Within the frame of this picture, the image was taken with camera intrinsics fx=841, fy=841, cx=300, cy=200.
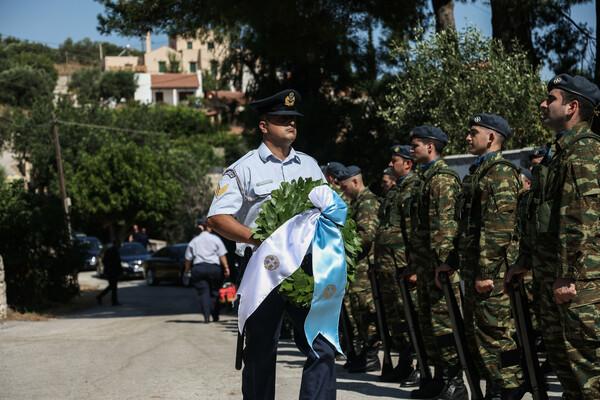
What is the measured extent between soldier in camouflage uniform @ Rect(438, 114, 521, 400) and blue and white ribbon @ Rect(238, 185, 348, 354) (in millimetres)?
1549

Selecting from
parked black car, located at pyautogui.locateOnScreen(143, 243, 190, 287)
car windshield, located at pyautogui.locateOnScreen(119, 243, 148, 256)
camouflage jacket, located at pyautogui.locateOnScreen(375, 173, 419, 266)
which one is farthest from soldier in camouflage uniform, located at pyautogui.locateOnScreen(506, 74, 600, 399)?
car windshield, located at pyautogui.locateOnScreen(119, 243, 148, 256)

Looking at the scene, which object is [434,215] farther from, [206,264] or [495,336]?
[206,264]

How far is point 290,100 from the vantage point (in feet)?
18.2

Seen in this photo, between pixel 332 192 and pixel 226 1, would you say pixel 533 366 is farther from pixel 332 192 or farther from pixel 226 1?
pixel 226 1

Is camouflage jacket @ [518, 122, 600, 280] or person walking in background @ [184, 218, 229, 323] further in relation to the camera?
person walking in background @ [184, 218, 229, 323]

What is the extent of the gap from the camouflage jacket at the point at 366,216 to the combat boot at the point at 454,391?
92.6 inches

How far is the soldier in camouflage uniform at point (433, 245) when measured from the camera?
7086mm

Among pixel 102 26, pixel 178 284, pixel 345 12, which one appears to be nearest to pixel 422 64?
pixel 345 12

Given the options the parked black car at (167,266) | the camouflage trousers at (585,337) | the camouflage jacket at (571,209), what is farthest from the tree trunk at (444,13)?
the parked black car at (167,266)

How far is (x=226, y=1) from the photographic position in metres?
19.2

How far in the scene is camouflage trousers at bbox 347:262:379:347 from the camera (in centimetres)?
932

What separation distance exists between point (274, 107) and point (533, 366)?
2429 millimetres

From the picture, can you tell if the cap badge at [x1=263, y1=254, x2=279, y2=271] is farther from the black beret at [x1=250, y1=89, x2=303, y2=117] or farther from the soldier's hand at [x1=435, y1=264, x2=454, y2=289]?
the soldier's hand at [x1=435, y1=264, x2=454, y2=289]

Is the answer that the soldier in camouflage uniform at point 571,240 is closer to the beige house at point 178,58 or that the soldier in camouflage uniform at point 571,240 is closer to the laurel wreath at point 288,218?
the laurel wreath at point 288,218
